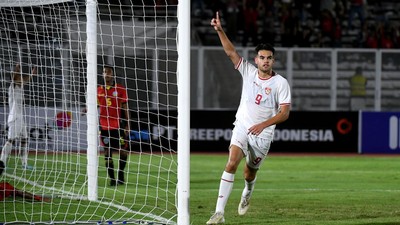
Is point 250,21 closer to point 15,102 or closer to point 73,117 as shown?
point 15,102

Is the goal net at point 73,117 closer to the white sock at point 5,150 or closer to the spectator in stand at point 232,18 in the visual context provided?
the white sock at point 5,150

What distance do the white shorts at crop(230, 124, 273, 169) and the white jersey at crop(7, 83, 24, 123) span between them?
26.3 feet

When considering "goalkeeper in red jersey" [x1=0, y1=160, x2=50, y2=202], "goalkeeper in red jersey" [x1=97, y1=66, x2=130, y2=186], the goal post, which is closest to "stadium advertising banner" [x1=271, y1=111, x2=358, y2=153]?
"goalkeeper in red jersey" [x1=97, y1=66, x2=130, y2=186]

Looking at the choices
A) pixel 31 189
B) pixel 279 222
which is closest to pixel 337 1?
pixel 31 189

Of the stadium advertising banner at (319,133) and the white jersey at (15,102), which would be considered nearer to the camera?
the white jersey at (15,102)

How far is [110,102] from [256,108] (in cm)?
542

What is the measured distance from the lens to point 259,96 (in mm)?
12539

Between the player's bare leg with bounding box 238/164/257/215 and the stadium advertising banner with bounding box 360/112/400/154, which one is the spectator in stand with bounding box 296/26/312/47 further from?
the player's bare leg with bounding box 238/164/257/215

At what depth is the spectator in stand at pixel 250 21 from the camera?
109ft

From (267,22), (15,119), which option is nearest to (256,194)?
(15,119)

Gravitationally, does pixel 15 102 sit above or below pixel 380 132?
above

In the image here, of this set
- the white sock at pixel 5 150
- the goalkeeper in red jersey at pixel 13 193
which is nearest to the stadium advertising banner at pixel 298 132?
the white sock at pixel 5 150

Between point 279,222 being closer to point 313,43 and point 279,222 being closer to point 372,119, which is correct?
point 372,119

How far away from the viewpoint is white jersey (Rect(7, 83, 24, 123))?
19891 millimetres
